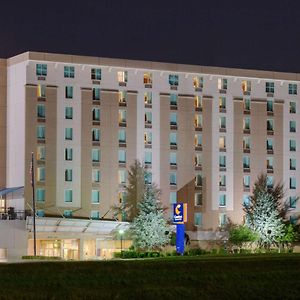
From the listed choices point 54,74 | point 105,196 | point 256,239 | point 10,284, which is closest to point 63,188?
point 105,196

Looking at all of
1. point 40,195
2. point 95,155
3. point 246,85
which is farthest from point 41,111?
point 246,85

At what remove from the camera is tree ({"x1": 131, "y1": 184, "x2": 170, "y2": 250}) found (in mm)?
101438

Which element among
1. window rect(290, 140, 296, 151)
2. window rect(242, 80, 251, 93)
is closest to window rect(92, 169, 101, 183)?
window rect(242, 80, 251, 93)

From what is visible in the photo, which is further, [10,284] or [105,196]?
[105,196]

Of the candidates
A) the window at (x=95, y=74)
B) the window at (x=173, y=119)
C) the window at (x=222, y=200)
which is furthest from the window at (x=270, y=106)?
the window at (x=95, y=74)

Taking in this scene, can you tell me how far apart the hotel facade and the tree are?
17.6 feet

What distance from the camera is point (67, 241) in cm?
10375

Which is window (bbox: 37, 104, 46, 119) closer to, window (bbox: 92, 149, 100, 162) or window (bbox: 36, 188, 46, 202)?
window (bbox: 92, 149, 100, 162)

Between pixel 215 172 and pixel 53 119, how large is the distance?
21142 millimetres

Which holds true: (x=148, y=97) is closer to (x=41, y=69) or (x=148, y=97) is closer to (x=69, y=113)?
(x=69, y=113)

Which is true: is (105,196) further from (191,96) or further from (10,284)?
(10,284)

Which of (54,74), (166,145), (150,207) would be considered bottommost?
(150,207)

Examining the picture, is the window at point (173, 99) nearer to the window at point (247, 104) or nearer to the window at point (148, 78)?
the window at point (148, 78)

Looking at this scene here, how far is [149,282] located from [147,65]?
238ft
